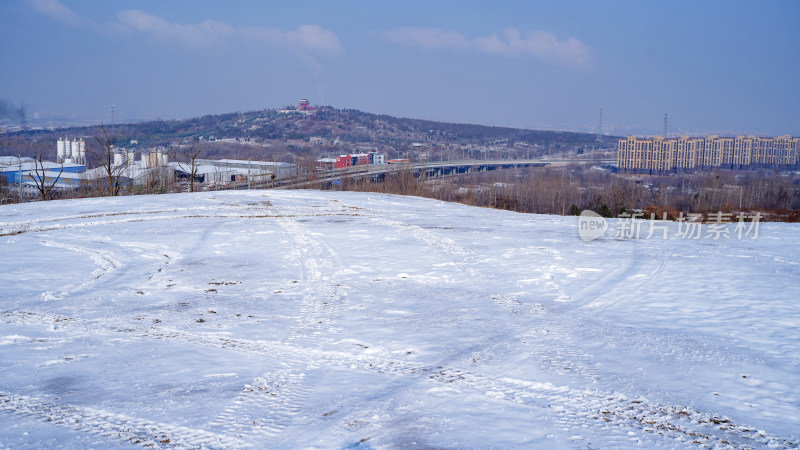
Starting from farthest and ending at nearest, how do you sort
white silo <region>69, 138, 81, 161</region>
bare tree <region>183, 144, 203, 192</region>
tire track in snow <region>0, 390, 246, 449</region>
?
white silo <region>69, 138, 81, 161</region>, bare tree <region>183, 144, 203, 192</region>, tire track in snow <region>0, 390, 246, 449</region>

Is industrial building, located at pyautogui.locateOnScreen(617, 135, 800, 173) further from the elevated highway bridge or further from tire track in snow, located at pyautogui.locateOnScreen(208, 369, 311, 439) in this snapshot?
→ tire track in snow, located at pyautogui.locateOnScreen(208, 369, 311, 439)

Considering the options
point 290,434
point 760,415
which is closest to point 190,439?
point 290,434

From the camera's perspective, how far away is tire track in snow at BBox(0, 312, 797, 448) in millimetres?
4336

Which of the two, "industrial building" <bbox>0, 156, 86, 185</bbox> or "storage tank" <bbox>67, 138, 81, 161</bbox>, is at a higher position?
"storage tank" <bbox>67, 138, 81, 161</bbox>

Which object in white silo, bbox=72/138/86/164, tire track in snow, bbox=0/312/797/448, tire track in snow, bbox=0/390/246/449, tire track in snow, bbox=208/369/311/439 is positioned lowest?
tire track in snow, bbox=0/390/246/449

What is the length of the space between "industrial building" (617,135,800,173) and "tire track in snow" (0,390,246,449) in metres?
48.4

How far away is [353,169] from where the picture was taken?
4559 cm

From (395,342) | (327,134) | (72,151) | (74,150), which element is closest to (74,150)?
(74,150)

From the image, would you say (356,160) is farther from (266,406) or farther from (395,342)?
(266,406)

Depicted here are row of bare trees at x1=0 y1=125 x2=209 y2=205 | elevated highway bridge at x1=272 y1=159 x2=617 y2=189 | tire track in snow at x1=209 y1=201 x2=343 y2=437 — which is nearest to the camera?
tire track in snow at x1=209 y1=201 x2=343 y2=437

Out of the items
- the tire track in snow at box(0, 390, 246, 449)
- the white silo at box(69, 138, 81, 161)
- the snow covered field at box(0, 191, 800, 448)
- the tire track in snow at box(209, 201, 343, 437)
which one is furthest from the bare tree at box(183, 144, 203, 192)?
the tire track in snow at box(0, 390, 246, 449)

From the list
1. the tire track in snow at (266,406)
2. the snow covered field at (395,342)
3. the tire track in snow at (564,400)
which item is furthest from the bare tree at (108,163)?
the tire track in snow at (266,406)

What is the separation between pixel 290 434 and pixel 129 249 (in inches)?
323

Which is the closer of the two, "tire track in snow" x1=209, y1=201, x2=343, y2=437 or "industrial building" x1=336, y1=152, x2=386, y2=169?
"tire track in snow" x1=209, y1=201, x2=343, y2=437
